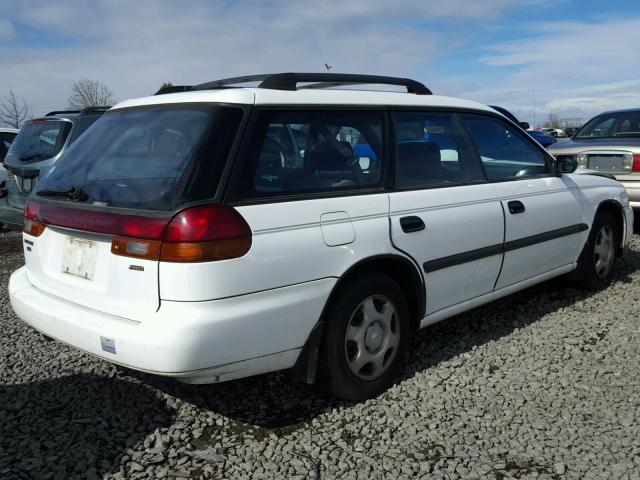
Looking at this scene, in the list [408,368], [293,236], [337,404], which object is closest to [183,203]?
[293,236]

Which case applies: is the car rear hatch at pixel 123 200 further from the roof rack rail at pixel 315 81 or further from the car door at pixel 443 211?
the car door at pixel 443 211

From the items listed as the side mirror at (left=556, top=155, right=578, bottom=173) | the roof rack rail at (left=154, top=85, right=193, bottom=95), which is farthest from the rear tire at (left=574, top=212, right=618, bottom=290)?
A: the roof rack rail at (left=154, top=85, right=193, bottom=95)

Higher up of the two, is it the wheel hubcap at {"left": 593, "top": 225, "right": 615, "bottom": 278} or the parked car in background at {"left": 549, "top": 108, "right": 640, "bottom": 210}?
the parked car in background at {"left": 549, "top": 108, "right": 640, "bottom": 210}

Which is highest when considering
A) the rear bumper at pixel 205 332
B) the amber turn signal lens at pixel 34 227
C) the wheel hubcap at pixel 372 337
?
the amber turn signal lens at pixel 34 227

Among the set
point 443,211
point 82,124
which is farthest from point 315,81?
point 82,124

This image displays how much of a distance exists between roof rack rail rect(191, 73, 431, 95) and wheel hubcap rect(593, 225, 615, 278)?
227 cm

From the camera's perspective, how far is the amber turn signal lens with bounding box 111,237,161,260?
8.67ft

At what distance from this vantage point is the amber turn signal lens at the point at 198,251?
2592 mm

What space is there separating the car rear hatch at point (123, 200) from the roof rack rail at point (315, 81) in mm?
402

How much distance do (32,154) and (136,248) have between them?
5.50 m

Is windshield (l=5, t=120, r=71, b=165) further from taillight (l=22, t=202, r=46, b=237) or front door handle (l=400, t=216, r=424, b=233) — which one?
front door handle (l=400, t=216, r=424, b=233)

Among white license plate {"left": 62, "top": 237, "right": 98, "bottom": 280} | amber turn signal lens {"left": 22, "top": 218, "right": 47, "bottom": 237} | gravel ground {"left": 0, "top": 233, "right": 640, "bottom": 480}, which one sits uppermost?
amber turn signal lens {"left": 22, "top": 218, "right": 47, "bottom": 237}

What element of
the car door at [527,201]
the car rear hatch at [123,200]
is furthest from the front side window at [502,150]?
the car rear hatch at [123,200]

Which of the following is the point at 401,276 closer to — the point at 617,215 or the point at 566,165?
the point at 566,165
